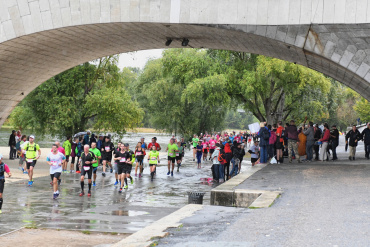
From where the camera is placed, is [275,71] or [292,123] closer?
[292,123]

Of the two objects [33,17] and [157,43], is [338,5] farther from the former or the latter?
[33,17]

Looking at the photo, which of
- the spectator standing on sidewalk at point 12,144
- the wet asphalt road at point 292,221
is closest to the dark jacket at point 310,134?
the wet asphalt road at point 292,221

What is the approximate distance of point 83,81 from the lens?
30.8 metres

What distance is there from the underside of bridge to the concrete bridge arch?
0.10 feet

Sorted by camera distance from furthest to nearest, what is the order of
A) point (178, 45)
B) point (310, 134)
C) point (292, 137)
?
point (310, 134)
point (178, 45)
point (292, 137)

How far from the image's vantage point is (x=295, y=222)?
8172 mm

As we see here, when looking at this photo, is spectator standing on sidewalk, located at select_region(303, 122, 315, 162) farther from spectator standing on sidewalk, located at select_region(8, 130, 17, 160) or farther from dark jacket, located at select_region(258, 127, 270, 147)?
spectator standing on sidewalk, located at select_region(8, 130, 17, 160)

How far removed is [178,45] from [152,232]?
13712 mm

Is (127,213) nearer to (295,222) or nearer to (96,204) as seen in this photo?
(96,204)

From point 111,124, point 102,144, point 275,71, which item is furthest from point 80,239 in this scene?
point 275,71

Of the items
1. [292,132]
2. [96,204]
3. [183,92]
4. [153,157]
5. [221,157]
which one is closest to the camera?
[96,204]

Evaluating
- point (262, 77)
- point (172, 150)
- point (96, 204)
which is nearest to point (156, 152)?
point (172, 150)

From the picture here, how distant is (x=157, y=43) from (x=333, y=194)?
1168 cm

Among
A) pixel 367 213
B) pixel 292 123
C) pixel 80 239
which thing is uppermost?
→ pixel 292 123
